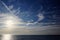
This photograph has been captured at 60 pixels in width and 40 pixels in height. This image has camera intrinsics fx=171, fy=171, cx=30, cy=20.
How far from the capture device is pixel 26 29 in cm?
221

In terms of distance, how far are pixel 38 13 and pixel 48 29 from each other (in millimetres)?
243

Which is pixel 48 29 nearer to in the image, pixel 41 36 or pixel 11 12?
pixel 41 36

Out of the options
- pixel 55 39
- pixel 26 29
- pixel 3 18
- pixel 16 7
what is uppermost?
pixel 16 7

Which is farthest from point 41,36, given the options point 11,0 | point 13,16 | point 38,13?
point 11,0

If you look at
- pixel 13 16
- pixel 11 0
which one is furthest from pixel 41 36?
pixel 11 0

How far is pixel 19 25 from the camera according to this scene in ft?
7.25

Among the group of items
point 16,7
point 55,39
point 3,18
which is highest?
point 16,7

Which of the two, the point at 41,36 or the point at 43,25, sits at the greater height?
the point at 43,25

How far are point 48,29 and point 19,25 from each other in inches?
14.9

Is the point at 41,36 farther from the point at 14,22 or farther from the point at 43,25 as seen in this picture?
the point at 14,22

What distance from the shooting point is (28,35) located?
7.20 feet

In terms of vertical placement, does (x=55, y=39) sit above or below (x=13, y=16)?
below

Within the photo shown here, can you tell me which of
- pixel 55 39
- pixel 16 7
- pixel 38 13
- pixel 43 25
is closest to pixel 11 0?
pixel 16 7

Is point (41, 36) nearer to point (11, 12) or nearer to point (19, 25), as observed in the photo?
point (19, 25)
